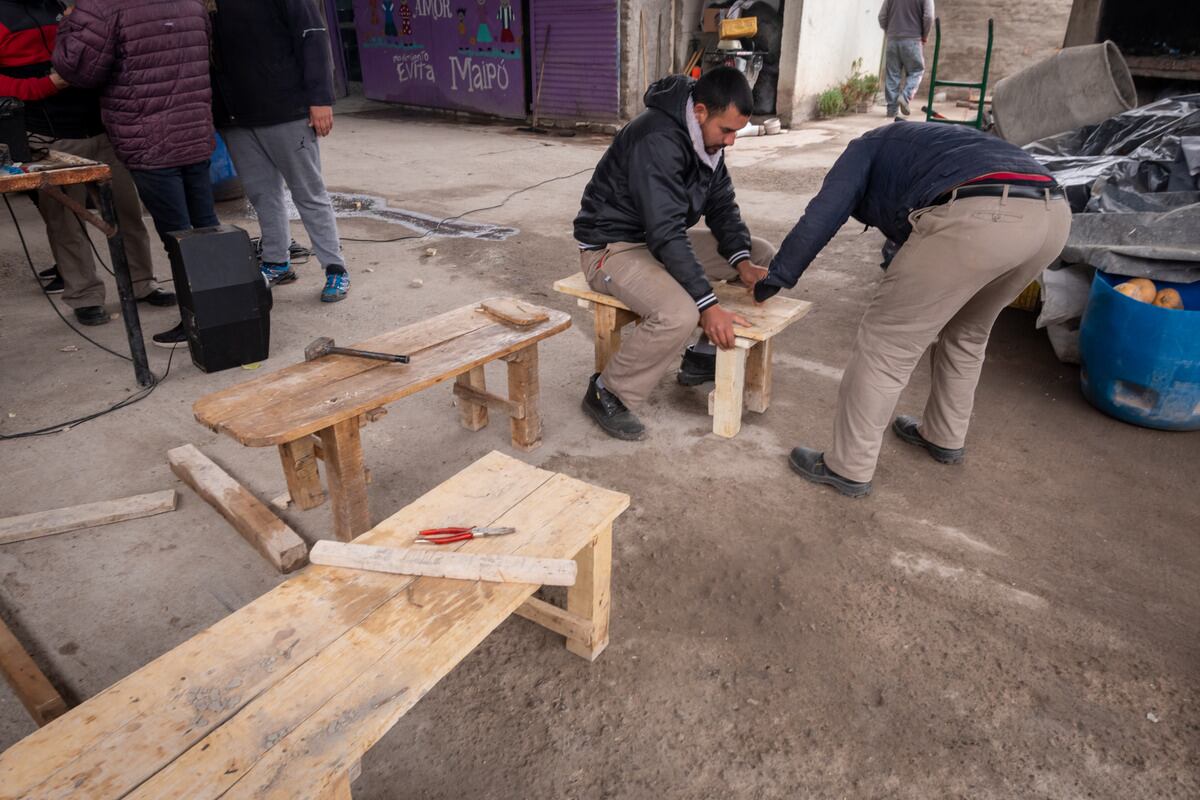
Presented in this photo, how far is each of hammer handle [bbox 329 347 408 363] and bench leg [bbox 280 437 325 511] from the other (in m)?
0.35

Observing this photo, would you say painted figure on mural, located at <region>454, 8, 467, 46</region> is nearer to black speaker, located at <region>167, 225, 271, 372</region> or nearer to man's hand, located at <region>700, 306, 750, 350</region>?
black speaker, located at <region>167, 225, 271, 372</region>

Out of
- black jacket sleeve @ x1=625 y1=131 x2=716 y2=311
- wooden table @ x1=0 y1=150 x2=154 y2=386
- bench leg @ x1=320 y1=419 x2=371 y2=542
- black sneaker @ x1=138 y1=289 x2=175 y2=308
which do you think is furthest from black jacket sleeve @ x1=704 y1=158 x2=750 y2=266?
black sneaker @ x1=138 y1=289 x2=175 y2=308

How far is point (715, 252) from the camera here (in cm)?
396

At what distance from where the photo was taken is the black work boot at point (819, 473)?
318cm

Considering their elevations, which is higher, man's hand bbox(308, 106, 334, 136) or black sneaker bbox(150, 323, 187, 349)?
man's hand bbox(308, 106, 334, 136)

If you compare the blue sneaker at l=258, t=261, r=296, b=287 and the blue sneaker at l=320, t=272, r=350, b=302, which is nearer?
the blue sneaker at l=320, t=272, r=350, b=302

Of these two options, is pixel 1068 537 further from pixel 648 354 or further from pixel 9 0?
pixel 9 0

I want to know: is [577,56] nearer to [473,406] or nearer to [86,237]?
[86,237]

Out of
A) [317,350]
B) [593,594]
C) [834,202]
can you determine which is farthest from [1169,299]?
[317,350]

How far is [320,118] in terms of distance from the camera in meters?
4.93

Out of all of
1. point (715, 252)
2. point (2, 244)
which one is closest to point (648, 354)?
point (715, 252)

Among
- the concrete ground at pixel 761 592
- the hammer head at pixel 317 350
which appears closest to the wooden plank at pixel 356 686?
the concrete ground at pixel 761 592

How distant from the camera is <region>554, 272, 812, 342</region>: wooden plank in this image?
3324 mm

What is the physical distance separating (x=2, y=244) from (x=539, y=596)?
613cm
